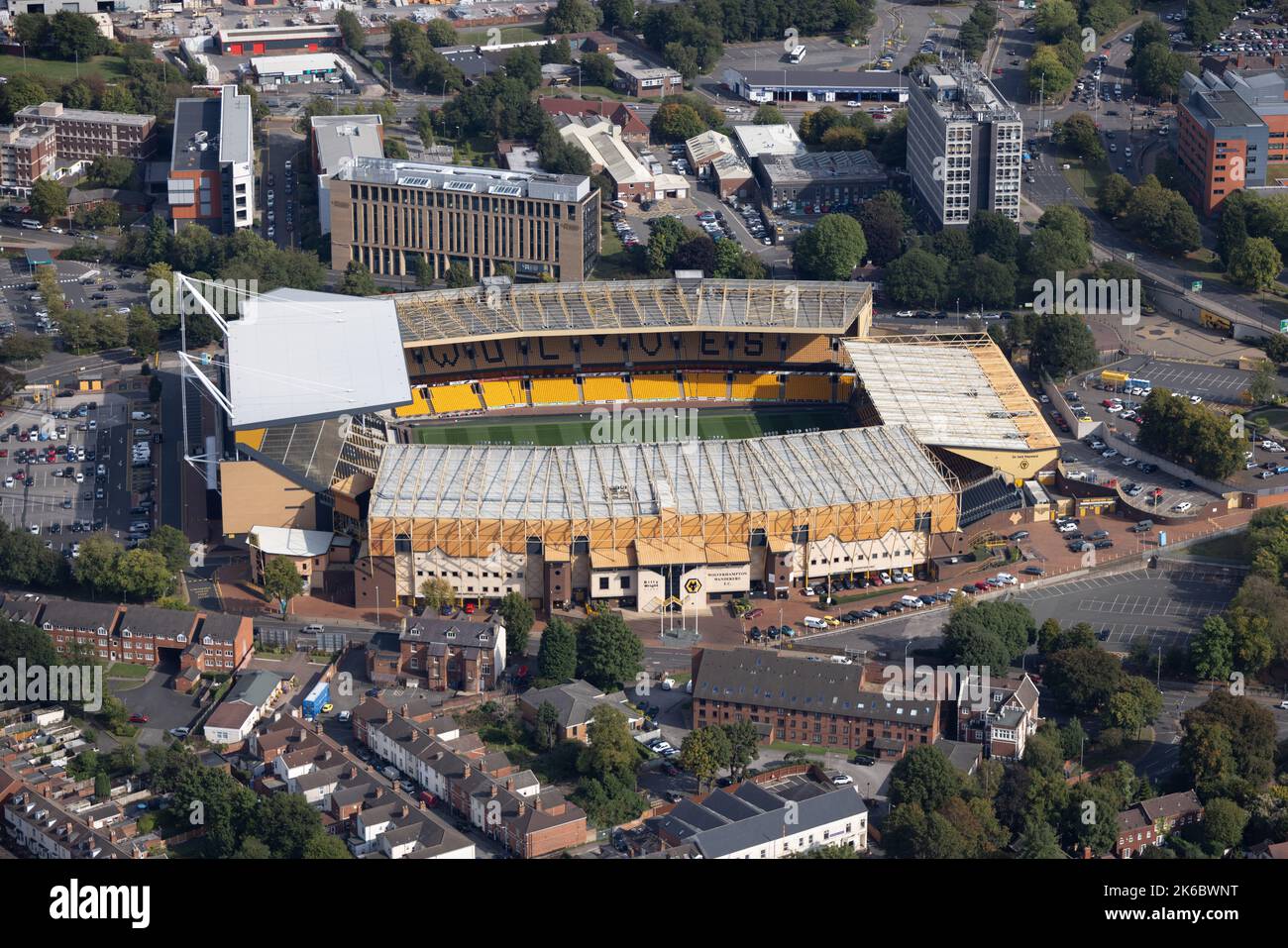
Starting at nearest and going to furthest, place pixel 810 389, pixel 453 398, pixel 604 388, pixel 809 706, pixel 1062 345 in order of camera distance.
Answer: pixel 809 706 < pixel 453 398 < pixel 1062 345 < pixel 810 389 < pixel 604 388

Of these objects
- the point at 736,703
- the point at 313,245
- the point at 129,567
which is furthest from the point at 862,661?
the point at 313,245

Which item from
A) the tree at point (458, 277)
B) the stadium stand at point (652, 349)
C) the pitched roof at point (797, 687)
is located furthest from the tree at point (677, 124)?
the pitched roof at point (797, 687)

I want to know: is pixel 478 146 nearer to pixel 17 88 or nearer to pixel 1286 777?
pixel 17 88

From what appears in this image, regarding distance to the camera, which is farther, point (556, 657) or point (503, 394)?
point (503, 394)

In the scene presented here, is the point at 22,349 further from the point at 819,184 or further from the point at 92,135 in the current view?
the point at 819,184

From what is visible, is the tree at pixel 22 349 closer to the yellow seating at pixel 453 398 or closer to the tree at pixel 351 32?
the yellow seating at pixel 453 398

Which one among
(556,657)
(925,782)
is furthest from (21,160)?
(925,782)
